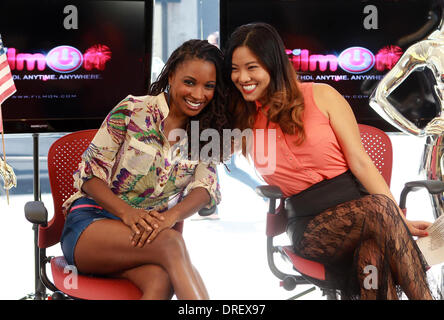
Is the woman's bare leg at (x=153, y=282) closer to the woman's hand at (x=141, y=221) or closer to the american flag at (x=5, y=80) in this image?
the woman's hand at (x=141, y=221)

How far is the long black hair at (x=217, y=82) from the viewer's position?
2158 mm

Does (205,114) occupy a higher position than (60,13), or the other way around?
(60,13)

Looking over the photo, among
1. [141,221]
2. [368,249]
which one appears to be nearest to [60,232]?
[141,221]

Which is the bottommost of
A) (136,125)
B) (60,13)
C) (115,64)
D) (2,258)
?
(2,258)

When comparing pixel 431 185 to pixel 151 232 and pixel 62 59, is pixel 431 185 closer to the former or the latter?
pixel 151 232

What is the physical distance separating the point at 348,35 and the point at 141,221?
207 cm

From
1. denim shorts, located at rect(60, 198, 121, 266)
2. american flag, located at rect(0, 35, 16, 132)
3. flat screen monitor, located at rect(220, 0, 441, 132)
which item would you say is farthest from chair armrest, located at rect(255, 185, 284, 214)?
american flag, located at rect(0, 35, 16, 132)

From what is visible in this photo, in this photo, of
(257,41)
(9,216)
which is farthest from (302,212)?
(9,216)

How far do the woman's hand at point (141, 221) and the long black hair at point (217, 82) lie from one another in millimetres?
423

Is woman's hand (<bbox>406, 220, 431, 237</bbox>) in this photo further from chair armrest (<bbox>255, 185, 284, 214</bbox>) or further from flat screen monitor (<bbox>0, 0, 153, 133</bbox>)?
flat screen monitor (<bbox>0, 0, 153, 133</bbox>)

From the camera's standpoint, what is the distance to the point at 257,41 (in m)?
2.31

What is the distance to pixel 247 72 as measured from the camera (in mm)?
2293
